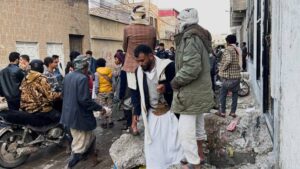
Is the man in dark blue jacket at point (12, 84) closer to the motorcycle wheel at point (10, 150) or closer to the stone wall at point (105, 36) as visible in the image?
the motorcycle wheel at point (10, 150)

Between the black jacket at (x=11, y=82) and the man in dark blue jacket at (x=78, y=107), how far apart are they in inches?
60.9

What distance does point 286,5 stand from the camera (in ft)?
8.48

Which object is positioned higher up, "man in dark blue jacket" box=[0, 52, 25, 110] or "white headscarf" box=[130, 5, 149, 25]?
"white headscarf" box=[130, 5, 149, 25]

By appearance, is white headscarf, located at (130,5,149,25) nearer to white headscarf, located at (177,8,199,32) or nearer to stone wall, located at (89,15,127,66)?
white headscarf, located at (177,8,199,32)

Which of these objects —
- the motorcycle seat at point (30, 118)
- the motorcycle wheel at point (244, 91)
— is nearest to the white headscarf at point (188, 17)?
the motorcycle seat at point (30, 118)

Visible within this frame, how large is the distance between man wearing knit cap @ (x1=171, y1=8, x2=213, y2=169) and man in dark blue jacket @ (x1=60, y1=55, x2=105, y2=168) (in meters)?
1.45

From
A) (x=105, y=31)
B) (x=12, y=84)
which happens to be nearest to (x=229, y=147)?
(x=12, y=84)

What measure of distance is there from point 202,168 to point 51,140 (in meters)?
2.71

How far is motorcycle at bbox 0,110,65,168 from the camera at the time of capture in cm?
489

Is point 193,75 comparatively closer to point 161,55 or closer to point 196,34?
point 196,34

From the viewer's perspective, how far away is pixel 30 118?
16.4ft

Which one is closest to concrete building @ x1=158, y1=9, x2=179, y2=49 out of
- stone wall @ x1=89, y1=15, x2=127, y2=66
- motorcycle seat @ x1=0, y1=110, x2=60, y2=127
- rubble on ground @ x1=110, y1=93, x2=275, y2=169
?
stone wall @ x1=89, y1=15, x2=127, y2=66

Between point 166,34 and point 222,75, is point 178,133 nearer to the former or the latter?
point 222,75

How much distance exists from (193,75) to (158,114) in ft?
2.23
